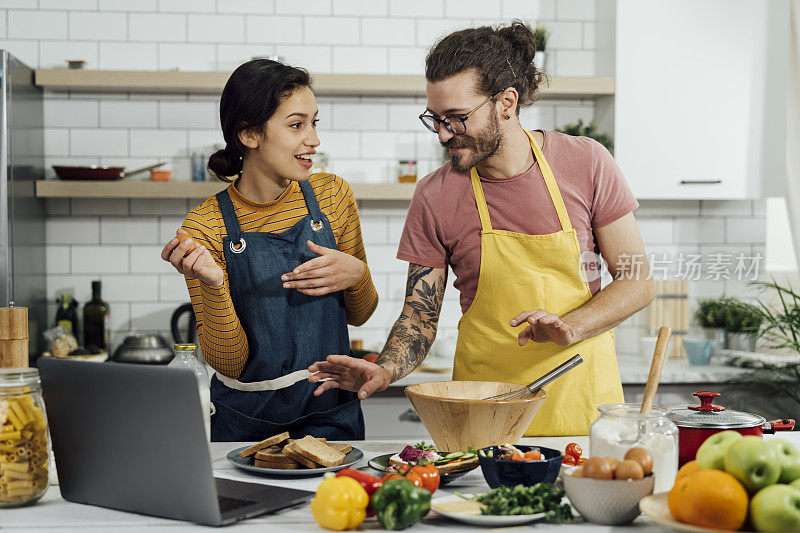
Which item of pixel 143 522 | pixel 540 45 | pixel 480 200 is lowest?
pixel 143 522

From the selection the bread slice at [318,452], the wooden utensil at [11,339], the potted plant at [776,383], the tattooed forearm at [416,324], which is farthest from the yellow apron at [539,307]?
the potted plant at [776,383]

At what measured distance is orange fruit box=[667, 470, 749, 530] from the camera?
1133mm

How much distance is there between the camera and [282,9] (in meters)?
3.96

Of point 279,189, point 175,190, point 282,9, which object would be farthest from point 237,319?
point 282,9

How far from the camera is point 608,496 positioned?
4.17 ft

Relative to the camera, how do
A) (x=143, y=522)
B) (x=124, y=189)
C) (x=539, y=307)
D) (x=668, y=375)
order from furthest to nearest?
(x=124, y=189) < (x=668, y=375) < (x=539, y=307) < (x=143, y=522)

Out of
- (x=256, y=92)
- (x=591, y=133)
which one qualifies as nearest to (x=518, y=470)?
(x=256, y=92)

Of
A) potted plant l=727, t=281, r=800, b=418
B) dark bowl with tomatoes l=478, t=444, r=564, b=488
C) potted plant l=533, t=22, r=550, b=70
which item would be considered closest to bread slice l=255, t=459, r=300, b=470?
dark bowl with tomatoes l=478, t=444, r=564, b=488

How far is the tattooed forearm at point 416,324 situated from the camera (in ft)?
6.81

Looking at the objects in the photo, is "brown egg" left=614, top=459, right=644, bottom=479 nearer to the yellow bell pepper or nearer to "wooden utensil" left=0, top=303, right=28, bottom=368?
the yellow bell pepper

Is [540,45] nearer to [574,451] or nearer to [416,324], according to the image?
[416,324]

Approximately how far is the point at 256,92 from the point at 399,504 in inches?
49.1

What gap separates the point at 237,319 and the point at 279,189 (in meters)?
0.39

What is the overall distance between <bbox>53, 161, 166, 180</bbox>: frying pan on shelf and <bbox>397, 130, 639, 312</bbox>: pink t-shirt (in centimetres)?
184
